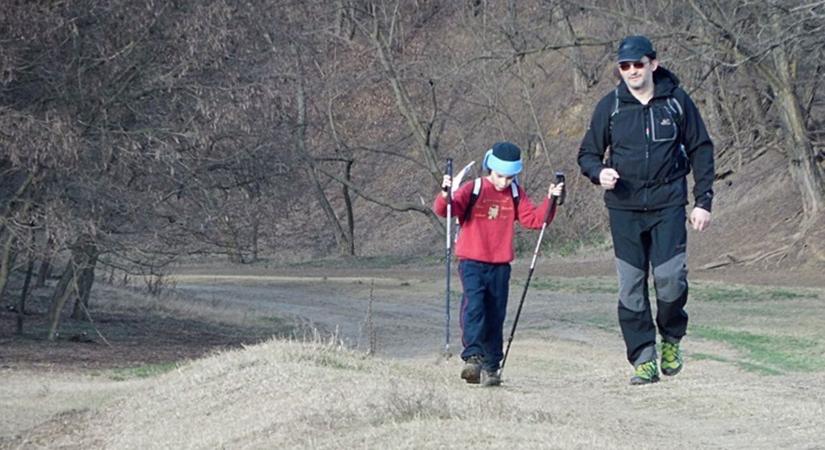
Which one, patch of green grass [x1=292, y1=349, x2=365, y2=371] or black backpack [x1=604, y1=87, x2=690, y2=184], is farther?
patch of green grass [x1=292, y1=349, x2=365, y2=371]

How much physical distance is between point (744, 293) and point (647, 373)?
52.4 ft

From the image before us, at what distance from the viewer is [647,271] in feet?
32.9

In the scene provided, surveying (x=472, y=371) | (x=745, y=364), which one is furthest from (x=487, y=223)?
(x=745, y=364)

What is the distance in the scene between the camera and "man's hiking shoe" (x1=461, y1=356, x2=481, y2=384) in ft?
35.8

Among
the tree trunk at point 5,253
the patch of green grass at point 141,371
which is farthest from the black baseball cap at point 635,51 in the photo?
the tree trunk at point 5,253

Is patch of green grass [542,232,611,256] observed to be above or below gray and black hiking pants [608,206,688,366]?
above

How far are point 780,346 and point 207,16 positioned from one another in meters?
7.82

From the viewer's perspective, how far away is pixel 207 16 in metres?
17.0

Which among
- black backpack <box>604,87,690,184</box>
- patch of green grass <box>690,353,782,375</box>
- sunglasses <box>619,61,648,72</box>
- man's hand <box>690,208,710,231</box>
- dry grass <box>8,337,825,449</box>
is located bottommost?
patch of green grass <box>690,353,782,375</box>

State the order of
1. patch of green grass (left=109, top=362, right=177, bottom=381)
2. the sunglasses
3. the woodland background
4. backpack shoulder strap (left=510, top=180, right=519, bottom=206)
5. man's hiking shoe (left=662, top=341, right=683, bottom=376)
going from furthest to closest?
the woodland background, patch of green grass (left=109, top=362, right=177, bottom=381), backpack shoulder strap (left=510, top=180, right=519, bottom=206), man's hiking shoe (left=662, top=341, right=683, bottom=376), the sunglasses

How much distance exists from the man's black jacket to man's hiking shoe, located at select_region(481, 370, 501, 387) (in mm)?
1907

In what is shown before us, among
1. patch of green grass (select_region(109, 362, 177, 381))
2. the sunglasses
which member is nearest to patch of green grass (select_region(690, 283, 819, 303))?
patch of green grass (select_region(109, 362, 177, 381))

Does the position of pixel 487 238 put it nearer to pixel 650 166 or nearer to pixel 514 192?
pixel 514 192

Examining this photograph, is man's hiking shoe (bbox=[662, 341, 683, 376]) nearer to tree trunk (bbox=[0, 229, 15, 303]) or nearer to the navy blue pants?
the navy blue pants
